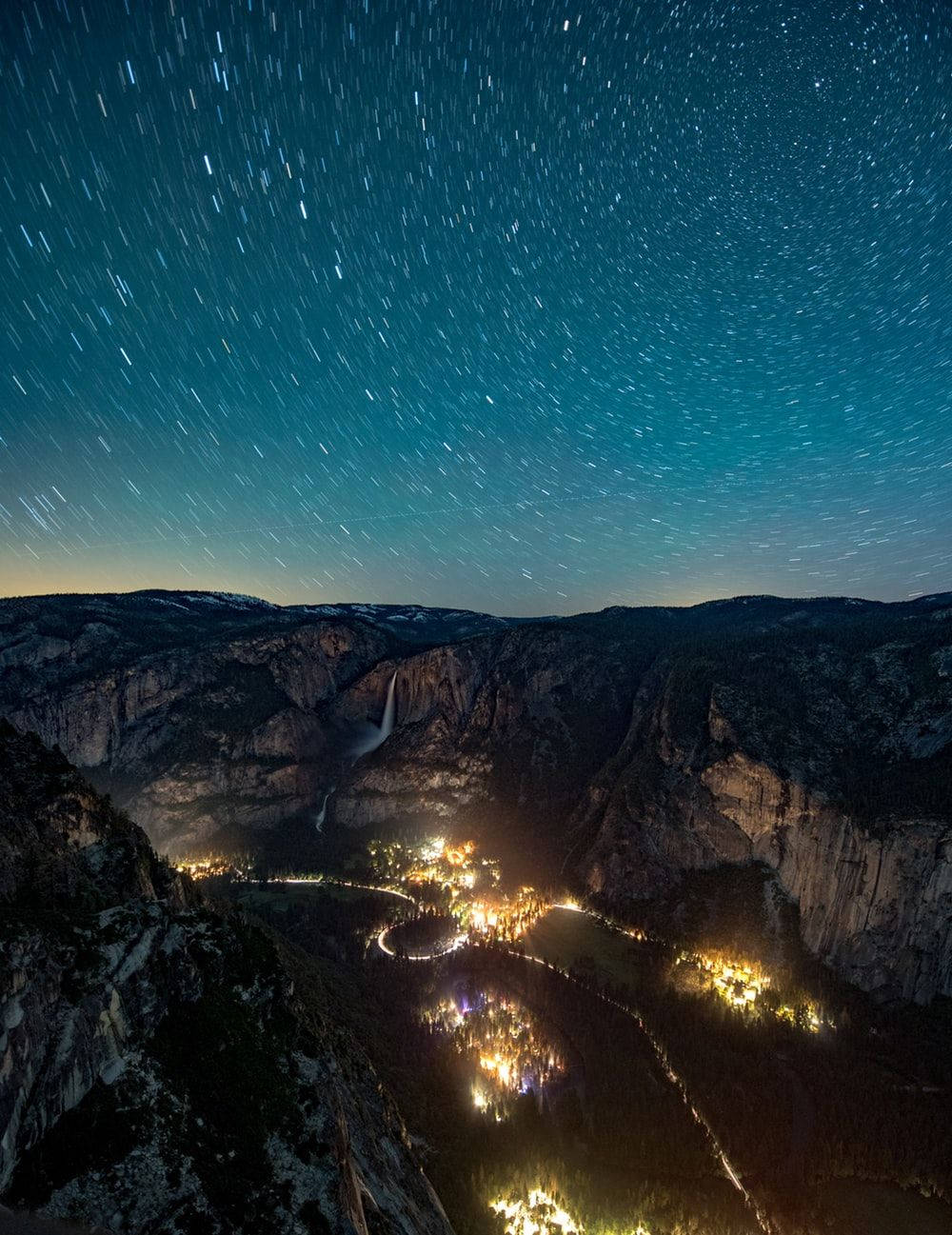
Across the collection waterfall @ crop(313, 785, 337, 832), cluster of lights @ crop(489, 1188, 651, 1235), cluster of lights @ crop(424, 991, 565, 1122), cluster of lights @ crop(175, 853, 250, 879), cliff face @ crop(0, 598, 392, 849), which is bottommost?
cluster of lights @ crop(175, 853, 250, 879)

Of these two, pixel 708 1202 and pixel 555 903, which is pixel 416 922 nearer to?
pixel 555 903

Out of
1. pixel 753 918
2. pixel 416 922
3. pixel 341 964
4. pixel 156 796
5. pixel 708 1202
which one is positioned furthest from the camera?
pixel 156 796

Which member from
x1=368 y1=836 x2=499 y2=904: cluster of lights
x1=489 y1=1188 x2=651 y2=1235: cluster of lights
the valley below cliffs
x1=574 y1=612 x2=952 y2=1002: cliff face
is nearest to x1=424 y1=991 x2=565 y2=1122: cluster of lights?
x1=489 y1=1188 x2=651 y2=1235: cluster of lights

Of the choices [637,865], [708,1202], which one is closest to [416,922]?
[637,865]

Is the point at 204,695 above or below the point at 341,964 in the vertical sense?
above

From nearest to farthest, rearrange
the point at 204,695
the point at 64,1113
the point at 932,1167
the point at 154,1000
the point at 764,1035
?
the point at 64,1113, the point at 154,1000, the point at 932,1167, the point at 764,1035, the point at 204,695

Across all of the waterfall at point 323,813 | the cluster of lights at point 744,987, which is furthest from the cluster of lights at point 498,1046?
the waterfall at point 323,813

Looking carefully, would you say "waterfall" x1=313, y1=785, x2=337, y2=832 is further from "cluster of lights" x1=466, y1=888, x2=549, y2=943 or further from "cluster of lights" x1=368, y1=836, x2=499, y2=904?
"cluster of lights" x1=466, y1=888, x2=549, y2=943
